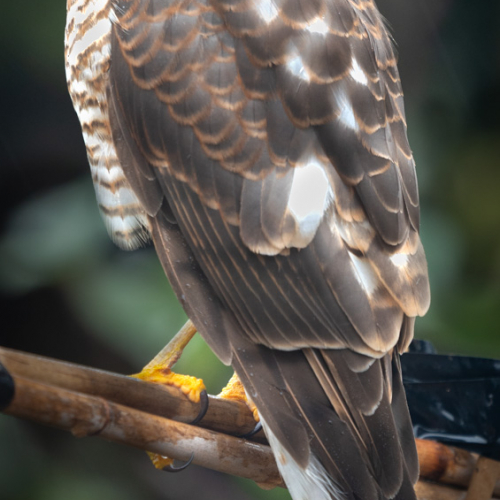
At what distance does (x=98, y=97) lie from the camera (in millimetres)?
1258

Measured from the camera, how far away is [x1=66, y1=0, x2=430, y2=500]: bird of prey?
1.03 meters

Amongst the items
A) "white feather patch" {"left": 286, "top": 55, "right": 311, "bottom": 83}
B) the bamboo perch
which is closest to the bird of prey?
"white feather patch" {"left": 286, "top": 55, "right": 311, "bottom": 83}

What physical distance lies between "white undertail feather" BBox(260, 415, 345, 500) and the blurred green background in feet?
2.30

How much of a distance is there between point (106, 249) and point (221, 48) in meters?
0.88

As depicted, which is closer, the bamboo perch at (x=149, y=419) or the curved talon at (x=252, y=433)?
the bamboo perch at (x=149, y=419)

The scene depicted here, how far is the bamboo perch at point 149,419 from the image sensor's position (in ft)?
2.45

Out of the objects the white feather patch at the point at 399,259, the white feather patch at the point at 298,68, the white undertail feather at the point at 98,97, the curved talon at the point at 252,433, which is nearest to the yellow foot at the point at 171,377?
the curved talon at the point at 252,433

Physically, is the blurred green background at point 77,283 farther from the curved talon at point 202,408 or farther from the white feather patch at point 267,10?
the white feather patch at point 267,10

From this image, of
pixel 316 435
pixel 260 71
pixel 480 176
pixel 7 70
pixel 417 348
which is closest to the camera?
pixel 316 435

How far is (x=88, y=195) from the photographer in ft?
6.19

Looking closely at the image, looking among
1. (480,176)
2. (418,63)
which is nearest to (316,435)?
(480,176)

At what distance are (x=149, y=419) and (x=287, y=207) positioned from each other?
0.38 meters

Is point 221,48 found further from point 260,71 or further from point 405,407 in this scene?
point 405,407

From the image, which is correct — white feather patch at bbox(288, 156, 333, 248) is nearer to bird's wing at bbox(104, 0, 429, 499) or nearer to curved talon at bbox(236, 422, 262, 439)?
bird's wing at bbox(104, 0, 429, 499)
